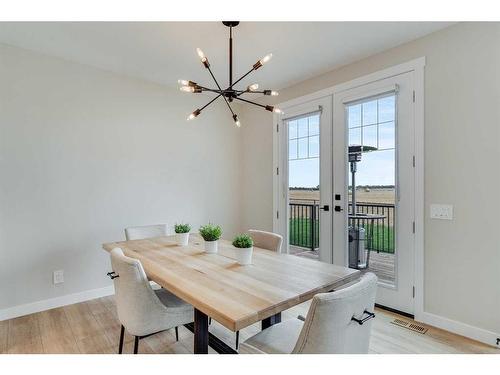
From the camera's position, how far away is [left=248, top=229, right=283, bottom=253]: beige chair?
8.03ft

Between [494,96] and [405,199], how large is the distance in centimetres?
105

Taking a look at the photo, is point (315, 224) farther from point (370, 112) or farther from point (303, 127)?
point (370, 112)

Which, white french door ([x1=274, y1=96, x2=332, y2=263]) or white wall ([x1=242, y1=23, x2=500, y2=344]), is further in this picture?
white french door ([x1=274, y1=96, x2=332, y2=263])

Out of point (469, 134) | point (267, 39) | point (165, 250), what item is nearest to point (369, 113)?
point (469, 134)

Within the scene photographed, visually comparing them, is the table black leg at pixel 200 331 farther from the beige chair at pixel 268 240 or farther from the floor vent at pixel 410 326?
the floor vent at pixel 410 326

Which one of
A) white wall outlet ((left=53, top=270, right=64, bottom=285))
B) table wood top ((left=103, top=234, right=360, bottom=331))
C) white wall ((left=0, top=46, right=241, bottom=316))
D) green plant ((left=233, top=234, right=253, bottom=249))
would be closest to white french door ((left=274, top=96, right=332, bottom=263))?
white wall ((left=0, top=46, right=241, bottom=316))

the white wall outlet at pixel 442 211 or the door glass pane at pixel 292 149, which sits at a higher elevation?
the door glass pane at pixel 292 149

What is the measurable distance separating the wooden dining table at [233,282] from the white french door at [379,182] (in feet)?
4.53

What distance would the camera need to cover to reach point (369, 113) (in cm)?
300

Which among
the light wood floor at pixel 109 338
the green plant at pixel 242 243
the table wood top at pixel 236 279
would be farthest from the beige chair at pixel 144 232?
the green plant at pixel 242 243

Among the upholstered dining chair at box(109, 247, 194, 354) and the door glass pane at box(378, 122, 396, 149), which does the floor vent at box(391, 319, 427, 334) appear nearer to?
the door glass pane at box(378, 122, 396, 149)

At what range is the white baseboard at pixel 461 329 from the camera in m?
2.18

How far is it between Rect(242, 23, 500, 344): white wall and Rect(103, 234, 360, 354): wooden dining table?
4.33 feet
